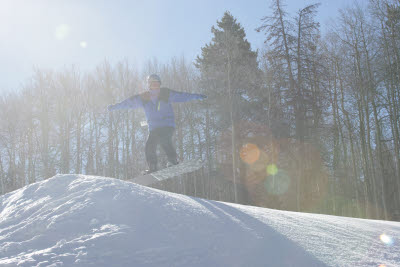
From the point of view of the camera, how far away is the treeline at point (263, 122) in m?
11.6

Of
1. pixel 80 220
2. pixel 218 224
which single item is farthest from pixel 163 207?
pixel 80 220

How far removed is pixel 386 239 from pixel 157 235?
2.13 metres

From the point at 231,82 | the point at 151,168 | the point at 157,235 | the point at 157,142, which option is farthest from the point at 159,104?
the point at 231,82

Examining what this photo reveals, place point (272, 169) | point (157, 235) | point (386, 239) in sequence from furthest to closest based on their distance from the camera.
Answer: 1. point (272, 169)
2. point (386, 239)
3. point (157, 235)

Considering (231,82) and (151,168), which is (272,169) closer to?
(231,82)

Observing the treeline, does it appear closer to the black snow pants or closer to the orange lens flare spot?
the orange lens flare spot

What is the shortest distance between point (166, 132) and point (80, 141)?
1738 centimetres

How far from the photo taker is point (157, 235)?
1.98 meters

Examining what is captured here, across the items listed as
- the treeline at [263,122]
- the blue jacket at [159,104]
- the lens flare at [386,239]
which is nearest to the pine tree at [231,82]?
the treeline at [263,122]

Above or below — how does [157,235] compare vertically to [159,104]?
below

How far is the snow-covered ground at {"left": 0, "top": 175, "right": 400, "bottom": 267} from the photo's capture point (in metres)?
1.76

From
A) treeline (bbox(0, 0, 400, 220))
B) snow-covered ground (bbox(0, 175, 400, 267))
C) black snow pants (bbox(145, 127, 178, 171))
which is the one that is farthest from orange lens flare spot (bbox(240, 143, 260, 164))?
snow-covered ground (bbox(0, 175, 400, 267))

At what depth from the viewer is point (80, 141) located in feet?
69.1

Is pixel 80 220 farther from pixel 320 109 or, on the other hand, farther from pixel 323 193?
pixel 323 193
